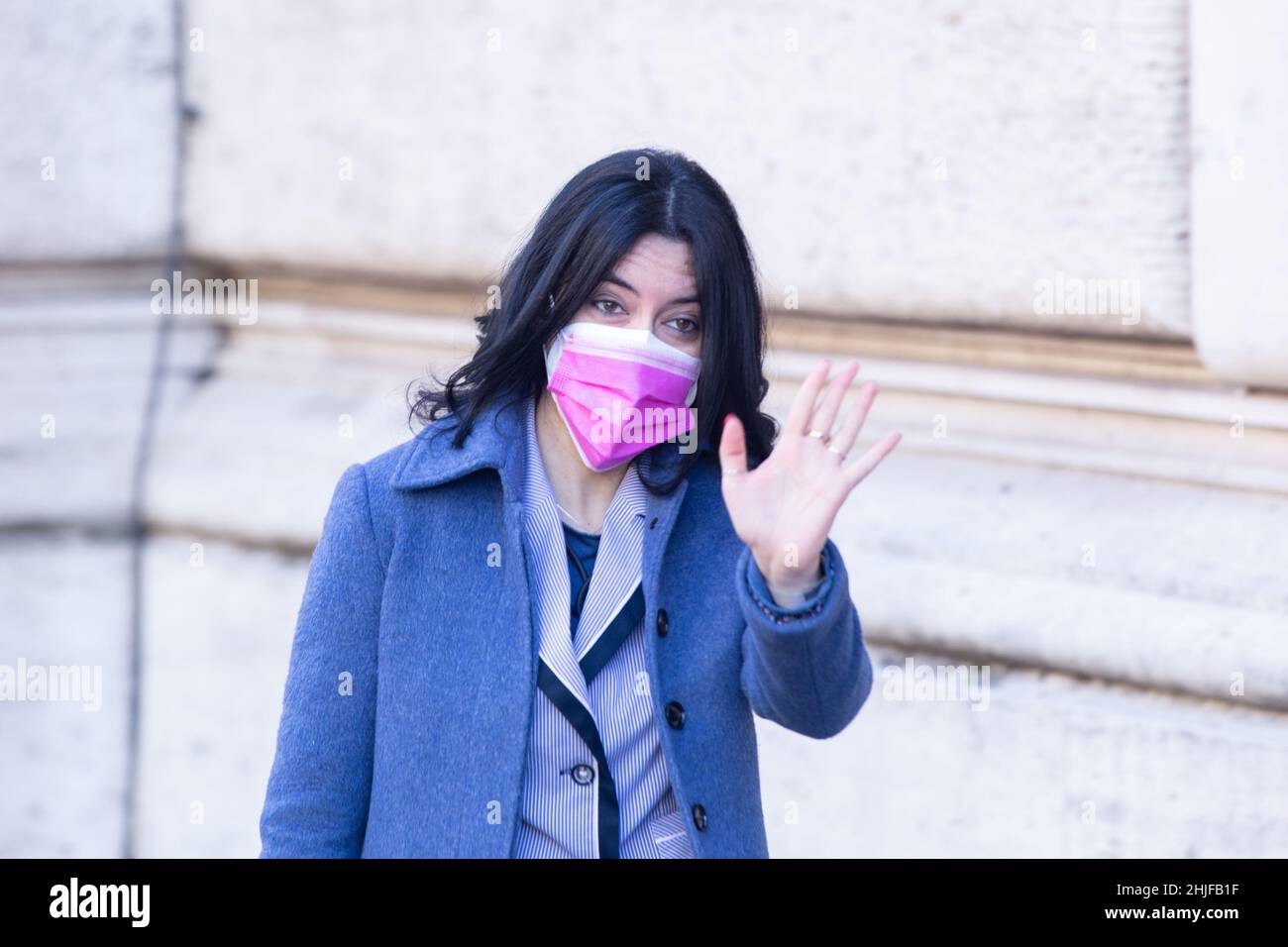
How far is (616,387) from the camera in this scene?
7.22 ft

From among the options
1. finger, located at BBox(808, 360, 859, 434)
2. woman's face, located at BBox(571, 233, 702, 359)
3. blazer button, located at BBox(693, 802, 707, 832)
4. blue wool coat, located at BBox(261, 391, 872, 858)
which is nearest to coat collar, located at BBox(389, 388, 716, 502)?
blue wool coat, located at BBox(261, 391, 872, 858)

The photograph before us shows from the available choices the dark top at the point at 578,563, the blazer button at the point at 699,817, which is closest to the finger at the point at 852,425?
the dark top at the point at 578,563

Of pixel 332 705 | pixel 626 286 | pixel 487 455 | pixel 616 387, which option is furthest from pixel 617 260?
pixel 332 705

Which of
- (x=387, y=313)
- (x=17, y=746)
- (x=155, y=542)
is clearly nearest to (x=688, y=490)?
(x=387, y=313)

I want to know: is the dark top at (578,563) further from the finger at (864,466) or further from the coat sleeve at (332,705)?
the finger at (864,466)

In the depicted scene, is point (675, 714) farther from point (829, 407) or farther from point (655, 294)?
point (655, 294)

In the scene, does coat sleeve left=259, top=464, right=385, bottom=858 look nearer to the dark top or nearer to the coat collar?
the coat collar

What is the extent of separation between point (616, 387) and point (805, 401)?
302 mm

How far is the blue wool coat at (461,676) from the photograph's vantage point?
2080mm

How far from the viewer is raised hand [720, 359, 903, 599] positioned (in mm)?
1974

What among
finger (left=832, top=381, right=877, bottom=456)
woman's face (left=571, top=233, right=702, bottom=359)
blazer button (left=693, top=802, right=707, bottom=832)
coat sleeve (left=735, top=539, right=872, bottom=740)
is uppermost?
woman's face (left=571, top=233, right=702, bottom=359)

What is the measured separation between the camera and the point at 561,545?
85.7 inches

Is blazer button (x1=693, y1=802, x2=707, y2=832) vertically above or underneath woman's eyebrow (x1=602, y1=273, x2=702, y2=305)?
underneath

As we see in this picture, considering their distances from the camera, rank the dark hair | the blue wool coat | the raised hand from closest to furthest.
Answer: the raised hand, the blue wool coat, the dark hair
